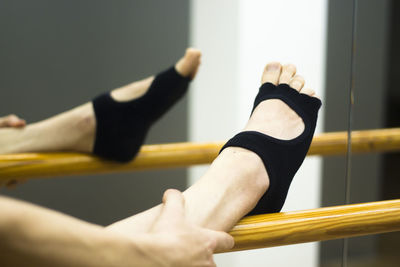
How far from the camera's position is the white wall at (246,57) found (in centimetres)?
87

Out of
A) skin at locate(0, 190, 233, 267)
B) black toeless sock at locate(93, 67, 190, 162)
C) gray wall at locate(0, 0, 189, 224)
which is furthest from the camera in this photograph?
gray wall at locate(0, 0, 189, 224)

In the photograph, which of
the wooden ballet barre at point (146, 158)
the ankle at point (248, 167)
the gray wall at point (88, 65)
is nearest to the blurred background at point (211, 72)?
the gray wall at point (88, 65)

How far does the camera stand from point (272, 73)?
1.75 feet

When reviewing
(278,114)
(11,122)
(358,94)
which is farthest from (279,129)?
(358,94)

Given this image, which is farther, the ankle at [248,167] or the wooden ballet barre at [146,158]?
the wooden ballet barre at [146,158]

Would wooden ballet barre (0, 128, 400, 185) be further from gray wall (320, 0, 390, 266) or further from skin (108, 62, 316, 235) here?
gray wall (320, 0, 390, 266)

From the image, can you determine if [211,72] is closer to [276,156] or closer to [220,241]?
[276,156]

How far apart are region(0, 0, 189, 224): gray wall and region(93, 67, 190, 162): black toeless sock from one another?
0.53ft

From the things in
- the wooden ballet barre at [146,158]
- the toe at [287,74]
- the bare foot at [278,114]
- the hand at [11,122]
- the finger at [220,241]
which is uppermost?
the toe at [287,74]

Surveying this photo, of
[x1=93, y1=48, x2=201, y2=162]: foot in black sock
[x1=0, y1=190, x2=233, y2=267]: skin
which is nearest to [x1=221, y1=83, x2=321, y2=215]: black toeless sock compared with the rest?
[x1=0, y1=190, x2=233, y2=267]: skin

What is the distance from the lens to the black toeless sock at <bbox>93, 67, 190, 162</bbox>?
2.00 feet

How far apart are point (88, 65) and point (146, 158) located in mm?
268

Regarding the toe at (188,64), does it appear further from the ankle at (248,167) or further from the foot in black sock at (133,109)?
the ankle at (248,167)

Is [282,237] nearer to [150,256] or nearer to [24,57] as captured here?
[150,256]
